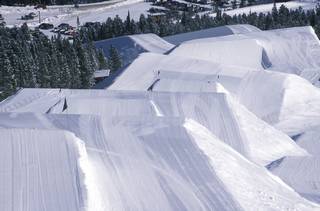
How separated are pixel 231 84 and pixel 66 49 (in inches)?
835

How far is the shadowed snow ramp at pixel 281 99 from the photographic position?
24.8 meters

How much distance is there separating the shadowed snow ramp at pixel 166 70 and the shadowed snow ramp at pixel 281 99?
34.9 inches

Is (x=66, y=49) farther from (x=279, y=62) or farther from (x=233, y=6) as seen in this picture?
(x=233, y=6)

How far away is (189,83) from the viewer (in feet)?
88.1

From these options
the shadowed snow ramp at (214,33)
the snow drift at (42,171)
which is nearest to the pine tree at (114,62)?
the shadowed snow ramp at (214,33)

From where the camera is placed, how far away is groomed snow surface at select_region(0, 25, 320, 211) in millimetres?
12328

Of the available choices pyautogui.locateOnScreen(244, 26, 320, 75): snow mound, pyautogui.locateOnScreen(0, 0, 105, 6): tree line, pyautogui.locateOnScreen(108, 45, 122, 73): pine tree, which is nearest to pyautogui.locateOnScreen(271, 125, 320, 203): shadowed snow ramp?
pyautogui.locateOnScreen(244, 26, 320, 75): snow mound

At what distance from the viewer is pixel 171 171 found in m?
13.5

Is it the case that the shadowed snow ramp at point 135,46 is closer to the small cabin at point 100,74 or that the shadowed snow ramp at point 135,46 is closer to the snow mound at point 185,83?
the small cabin at point 100,74

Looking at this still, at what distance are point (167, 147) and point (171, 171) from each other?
136 centimetres

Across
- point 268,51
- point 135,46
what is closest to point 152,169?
point 268,51

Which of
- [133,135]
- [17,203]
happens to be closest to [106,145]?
[133,135]

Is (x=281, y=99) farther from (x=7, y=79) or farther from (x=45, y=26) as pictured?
(x=45, y=26)

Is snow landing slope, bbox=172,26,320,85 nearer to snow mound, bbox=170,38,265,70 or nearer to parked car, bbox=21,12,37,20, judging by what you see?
snow mound, bbox=170,38,265,70
